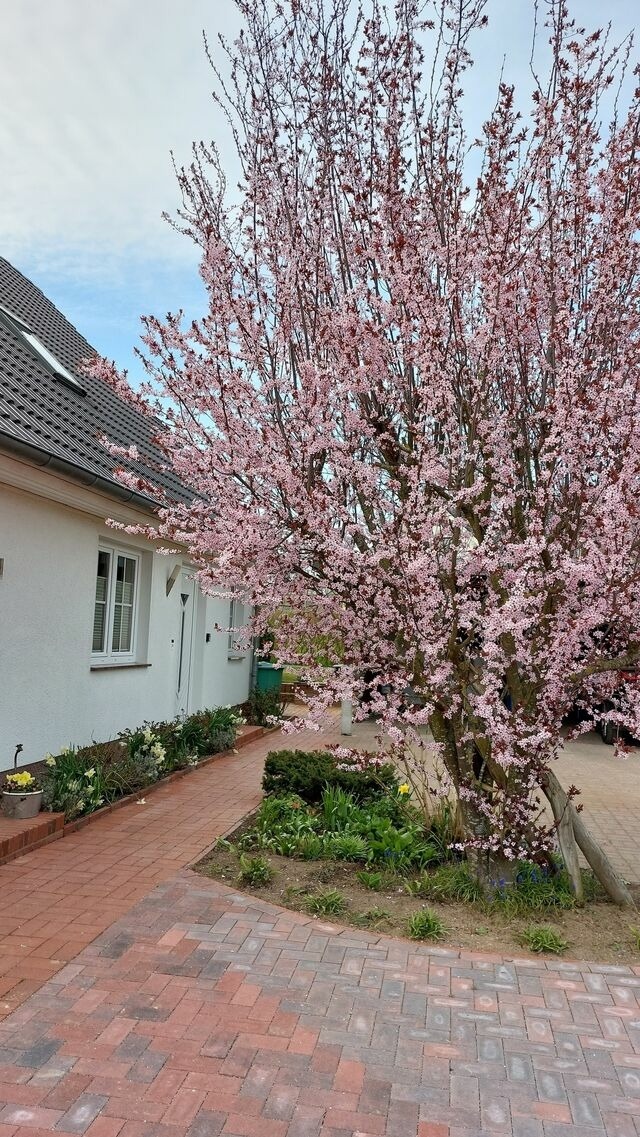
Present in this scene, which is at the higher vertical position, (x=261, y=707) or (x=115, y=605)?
(x=115, y=605)

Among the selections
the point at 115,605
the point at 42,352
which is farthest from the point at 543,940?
the point at 42,352

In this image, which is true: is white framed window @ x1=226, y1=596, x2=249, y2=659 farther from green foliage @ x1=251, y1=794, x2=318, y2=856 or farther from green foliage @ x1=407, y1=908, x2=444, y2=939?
green foliage @ x1=407, y1=908, x2=444, y2=939

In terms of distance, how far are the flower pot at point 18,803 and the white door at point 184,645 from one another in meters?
4.91

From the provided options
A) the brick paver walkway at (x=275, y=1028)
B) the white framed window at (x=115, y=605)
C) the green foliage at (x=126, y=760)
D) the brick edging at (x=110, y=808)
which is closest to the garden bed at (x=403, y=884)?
the brick paver walkway at (x=275, y=1028)

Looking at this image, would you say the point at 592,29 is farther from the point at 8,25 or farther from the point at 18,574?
the point at 18,574

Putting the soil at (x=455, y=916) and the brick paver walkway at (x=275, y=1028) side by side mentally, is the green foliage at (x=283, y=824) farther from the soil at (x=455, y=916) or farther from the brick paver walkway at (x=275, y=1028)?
the brick paver walkway at (x=275, y=1028)

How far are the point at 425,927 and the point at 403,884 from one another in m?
0.78

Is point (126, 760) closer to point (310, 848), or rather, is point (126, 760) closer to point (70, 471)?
point (310, 848)

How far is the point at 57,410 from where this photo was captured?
8.34 m

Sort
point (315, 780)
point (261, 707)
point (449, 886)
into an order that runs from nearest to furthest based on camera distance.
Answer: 1. point (449, 886)
2. point (315, 780)
3. point (261, 707)

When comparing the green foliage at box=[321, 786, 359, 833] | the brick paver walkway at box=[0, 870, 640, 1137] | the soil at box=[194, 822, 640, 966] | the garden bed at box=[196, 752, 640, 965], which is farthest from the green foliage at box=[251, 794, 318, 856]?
the brick paver walkway at box=[0, 870, 640, 1137]

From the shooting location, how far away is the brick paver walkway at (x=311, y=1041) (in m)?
2.94

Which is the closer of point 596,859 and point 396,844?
point 596,859

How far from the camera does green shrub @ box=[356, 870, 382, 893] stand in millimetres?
5371
